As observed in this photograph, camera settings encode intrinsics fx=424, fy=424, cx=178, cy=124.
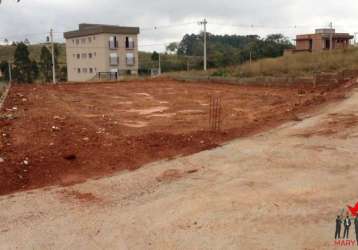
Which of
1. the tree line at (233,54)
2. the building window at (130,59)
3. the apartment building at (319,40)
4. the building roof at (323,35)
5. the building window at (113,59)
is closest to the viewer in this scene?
the tree line at (233,54)

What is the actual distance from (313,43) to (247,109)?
45.6 meters

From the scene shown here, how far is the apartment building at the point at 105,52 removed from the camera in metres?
54.4

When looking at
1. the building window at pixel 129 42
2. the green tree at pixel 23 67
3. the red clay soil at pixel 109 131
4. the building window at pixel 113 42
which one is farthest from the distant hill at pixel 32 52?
the red clay soil at pixel 109 131

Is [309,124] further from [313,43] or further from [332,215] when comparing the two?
[313,43]

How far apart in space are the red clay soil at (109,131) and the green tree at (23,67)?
42.8 m

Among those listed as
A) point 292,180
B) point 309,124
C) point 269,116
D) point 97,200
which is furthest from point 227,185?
Answer: point 269,116

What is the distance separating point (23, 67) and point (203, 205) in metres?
55.2

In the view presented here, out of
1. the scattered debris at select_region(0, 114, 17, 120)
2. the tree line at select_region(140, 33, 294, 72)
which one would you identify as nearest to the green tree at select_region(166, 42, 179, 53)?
the tree line at select_region(140, 33, 294, 72)

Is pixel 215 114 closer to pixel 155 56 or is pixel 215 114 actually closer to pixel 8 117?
pixel 8 117

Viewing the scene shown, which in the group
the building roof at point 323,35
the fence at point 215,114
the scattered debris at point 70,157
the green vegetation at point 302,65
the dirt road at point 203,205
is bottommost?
the dirt road at point 203,205

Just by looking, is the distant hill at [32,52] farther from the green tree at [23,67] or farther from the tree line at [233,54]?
the green tree at [23,67]

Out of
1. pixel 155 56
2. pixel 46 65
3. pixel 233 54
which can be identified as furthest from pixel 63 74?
pixel 233 54

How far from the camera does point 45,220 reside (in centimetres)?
480

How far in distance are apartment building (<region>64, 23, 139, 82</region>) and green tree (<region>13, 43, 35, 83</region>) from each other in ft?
20.0
